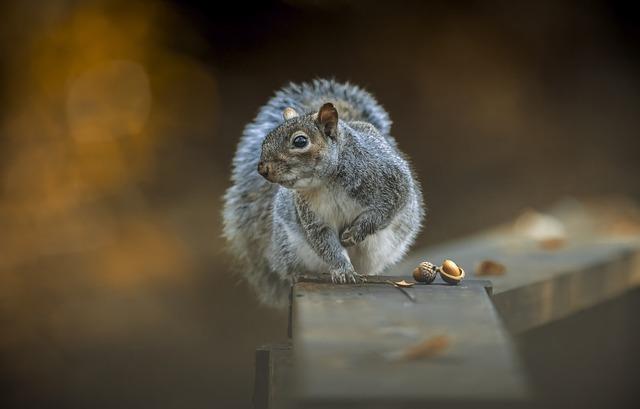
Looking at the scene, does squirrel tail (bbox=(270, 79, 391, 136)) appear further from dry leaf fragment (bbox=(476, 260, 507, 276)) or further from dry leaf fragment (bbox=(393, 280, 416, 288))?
dry leaf fragment (bbox=(393, 280, 416, 288))

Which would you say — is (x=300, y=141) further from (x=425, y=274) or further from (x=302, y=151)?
(x=425, y=274)

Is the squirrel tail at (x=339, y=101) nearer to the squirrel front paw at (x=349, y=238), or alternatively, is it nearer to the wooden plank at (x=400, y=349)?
the squirrel front paw at (x=349, y=238)

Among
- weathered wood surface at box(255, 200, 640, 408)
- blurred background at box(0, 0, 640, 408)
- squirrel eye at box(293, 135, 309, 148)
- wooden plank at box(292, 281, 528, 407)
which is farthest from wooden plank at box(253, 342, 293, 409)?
blurred background at box(0, 0, 640, 408)

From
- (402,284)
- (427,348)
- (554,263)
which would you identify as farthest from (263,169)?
(554,263)

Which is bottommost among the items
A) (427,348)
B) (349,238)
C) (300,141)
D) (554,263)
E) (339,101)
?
(427,348)

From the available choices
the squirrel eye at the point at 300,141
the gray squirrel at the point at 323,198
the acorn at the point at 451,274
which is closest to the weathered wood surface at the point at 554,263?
the acorn at the point at 451,274
